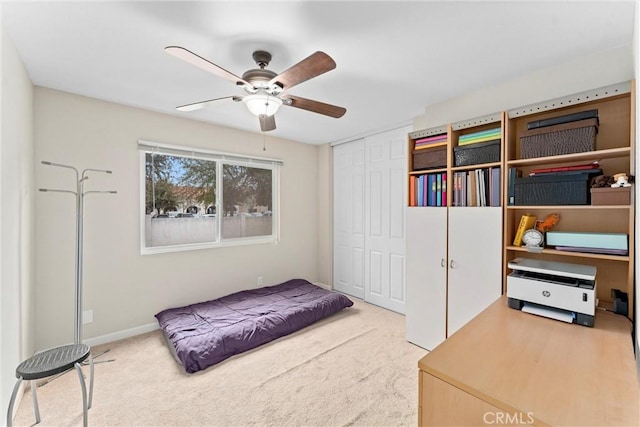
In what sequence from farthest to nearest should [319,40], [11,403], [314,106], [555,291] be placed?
[314,106] < [319,40] < [555,291] < [11,403]

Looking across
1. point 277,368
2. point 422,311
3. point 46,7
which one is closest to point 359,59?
point 46,7

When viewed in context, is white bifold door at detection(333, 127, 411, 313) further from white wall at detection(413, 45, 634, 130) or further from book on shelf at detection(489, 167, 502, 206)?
book on shelf at detection(489, 167, 502, 206)

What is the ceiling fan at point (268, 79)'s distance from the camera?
142 cm

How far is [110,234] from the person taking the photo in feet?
8.90

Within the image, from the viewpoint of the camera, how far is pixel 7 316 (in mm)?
1609

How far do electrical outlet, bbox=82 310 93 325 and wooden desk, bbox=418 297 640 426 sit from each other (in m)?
2.95

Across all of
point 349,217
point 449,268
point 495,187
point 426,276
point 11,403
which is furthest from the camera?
point 349,217

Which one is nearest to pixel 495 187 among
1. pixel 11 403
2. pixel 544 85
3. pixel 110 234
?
pixel 544 85

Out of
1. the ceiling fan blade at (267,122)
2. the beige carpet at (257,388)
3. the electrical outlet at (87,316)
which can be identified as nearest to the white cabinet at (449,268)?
the beige carpet at (257,388)

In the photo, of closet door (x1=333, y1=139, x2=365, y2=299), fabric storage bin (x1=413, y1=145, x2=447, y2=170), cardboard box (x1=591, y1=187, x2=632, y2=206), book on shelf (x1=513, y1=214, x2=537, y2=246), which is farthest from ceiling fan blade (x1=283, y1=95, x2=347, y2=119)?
closet door (x1=333, y1=139, x2=365, y2=299)

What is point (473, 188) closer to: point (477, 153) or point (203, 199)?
point (477, 153)

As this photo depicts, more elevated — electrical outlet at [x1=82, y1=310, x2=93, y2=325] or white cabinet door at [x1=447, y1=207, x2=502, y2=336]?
white cabinet door at [x1=447, y1=207, x2=502, y2=336]

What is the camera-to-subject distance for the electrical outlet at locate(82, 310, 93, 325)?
2.56 meters

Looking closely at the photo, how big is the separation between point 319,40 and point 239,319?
251 cm
